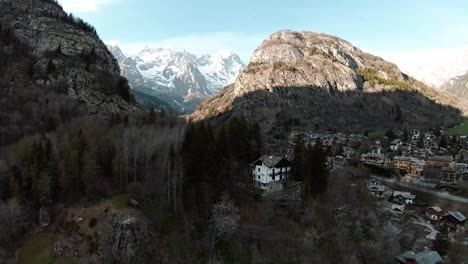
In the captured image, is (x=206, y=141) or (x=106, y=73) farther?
(x=106, y=73)

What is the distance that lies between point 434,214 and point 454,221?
142 inches

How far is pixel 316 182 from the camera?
59500 mm

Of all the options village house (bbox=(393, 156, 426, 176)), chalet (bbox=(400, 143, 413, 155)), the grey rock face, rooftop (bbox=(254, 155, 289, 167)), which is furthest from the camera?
chalet (bbox=(400, 143, 413, 155))

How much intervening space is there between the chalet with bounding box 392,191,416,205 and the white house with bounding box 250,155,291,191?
29.2 meters

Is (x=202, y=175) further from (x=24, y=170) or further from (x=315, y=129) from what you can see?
(x=315, y=129)

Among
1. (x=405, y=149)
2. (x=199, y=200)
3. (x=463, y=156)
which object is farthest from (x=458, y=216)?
(x=405, y=149)

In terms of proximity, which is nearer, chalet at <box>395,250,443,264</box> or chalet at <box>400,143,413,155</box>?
chalet at <box>395,250,443,264</box>

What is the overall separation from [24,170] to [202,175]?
2903 centimetres

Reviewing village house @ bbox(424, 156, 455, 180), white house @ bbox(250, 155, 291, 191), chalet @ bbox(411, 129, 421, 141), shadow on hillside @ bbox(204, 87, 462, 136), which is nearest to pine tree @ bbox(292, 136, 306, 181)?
white house @ bbox(250, 155, 291, 191)

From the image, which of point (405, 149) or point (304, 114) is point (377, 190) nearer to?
point (405, 149)

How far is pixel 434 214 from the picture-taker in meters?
68.5

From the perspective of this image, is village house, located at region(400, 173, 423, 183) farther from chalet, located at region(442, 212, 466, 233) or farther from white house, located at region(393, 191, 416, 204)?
chalet, located at region(442, 212, 466, 233)

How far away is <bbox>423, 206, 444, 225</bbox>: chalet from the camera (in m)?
67.4

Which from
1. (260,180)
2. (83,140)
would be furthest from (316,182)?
(83,140)
